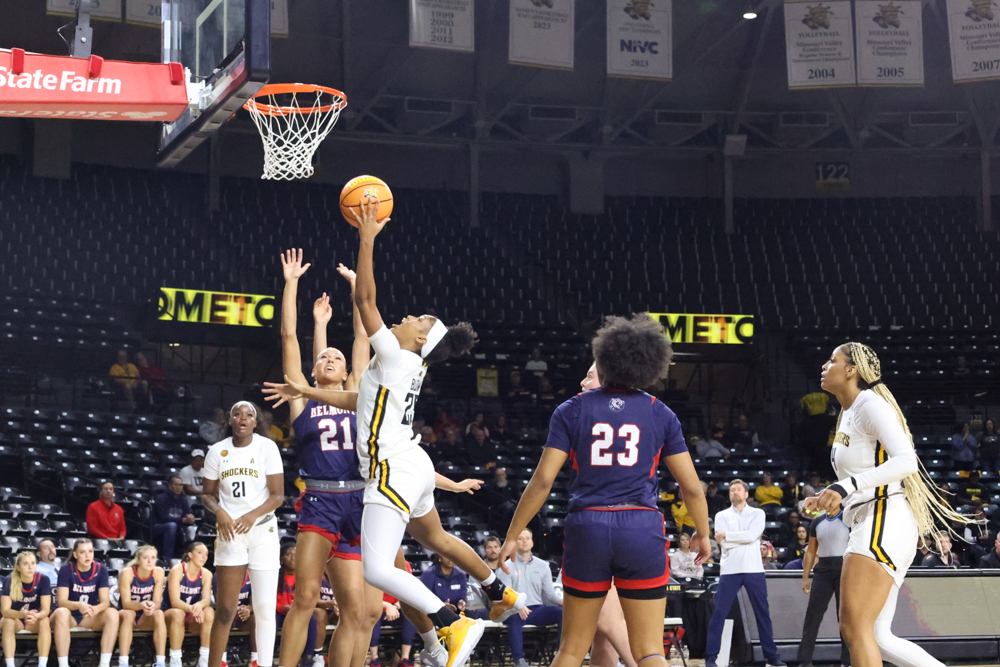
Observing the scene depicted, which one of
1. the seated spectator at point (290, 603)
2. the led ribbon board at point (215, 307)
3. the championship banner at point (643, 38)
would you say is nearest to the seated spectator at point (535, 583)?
the seated spectator at point (290, 603)

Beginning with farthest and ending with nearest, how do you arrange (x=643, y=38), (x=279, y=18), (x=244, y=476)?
(x=643, y=38) → (x=279, y=18) → (x=244, y=476)

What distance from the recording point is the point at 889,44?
20266mm

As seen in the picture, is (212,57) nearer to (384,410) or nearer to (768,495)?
(384,410)

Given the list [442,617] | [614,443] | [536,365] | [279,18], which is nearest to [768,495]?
[536,365]

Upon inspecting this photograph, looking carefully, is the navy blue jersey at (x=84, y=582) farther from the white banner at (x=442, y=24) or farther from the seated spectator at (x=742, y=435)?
the seated spectator at (x=742, y=435)

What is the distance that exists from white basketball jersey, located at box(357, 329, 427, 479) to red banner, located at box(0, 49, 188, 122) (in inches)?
116

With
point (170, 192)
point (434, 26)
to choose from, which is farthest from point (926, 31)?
point (170, 192)

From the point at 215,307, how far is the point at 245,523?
14.5 meters

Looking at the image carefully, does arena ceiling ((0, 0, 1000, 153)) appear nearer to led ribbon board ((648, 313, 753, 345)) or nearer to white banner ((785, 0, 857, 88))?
white banner ((785, 0, 857, 88))

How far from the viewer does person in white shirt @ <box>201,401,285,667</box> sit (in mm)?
6746

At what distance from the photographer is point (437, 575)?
35.7 ft

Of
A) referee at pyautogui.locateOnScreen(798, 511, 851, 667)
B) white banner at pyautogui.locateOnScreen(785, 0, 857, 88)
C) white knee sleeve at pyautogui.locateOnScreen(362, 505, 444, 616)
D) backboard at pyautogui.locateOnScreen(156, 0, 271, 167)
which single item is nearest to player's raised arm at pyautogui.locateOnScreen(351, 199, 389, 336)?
white knee sleeve at pyautogui.locateOnScreen(362, 505, 444, 616)

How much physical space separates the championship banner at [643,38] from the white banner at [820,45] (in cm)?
222

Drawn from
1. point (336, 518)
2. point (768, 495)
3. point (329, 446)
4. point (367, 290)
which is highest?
point (367, 290)
